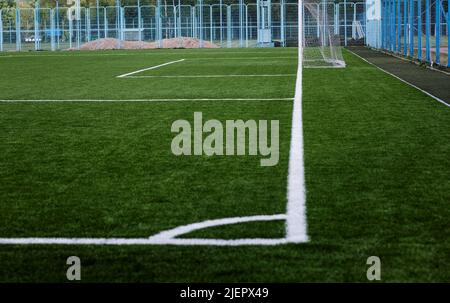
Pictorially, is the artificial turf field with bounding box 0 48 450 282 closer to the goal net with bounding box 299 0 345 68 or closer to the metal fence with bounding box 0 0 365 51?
the goal net with bounding box 299 0 345 68

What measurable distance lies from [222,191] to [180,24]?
49.8m

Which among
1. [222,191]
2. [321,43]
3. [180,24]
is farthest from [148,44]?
[222,191]

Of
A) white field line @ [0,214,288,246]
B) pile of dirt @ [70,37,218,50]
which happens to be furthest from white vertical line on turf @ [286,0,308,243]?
pile of dirt @ [70,37,218,50]

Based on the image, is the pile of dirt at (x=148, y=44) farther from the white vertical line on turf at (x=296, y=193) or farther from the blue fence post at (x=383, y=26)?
the white vertical line on turf at (x=296, y=193)

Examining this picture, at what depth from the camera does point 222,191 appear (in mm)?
6211

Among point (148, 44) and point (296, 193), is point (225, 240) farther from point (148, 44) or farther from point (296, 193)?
point (148, 44)

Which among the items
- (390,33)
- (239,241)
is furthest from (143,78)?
(390,33)

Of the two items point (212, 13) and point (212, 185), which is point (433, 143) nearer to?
point (212, 185)

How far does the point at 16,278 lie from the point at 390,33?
34.2 m

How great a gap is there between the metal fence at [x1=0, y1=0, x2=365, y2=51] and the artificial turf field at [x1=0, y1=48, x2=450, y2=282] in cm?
4188

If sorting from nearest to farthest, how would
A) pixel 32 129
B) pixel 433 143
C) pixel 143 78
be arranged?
pixel 433 143 → pixel 32 129 → pixel 143 78

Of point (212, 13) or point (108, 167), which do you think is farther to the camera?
point (212, 13)

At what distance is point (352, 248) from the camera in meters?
4.54

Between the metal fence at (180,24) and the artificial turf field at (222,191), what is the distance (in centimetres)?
4188
